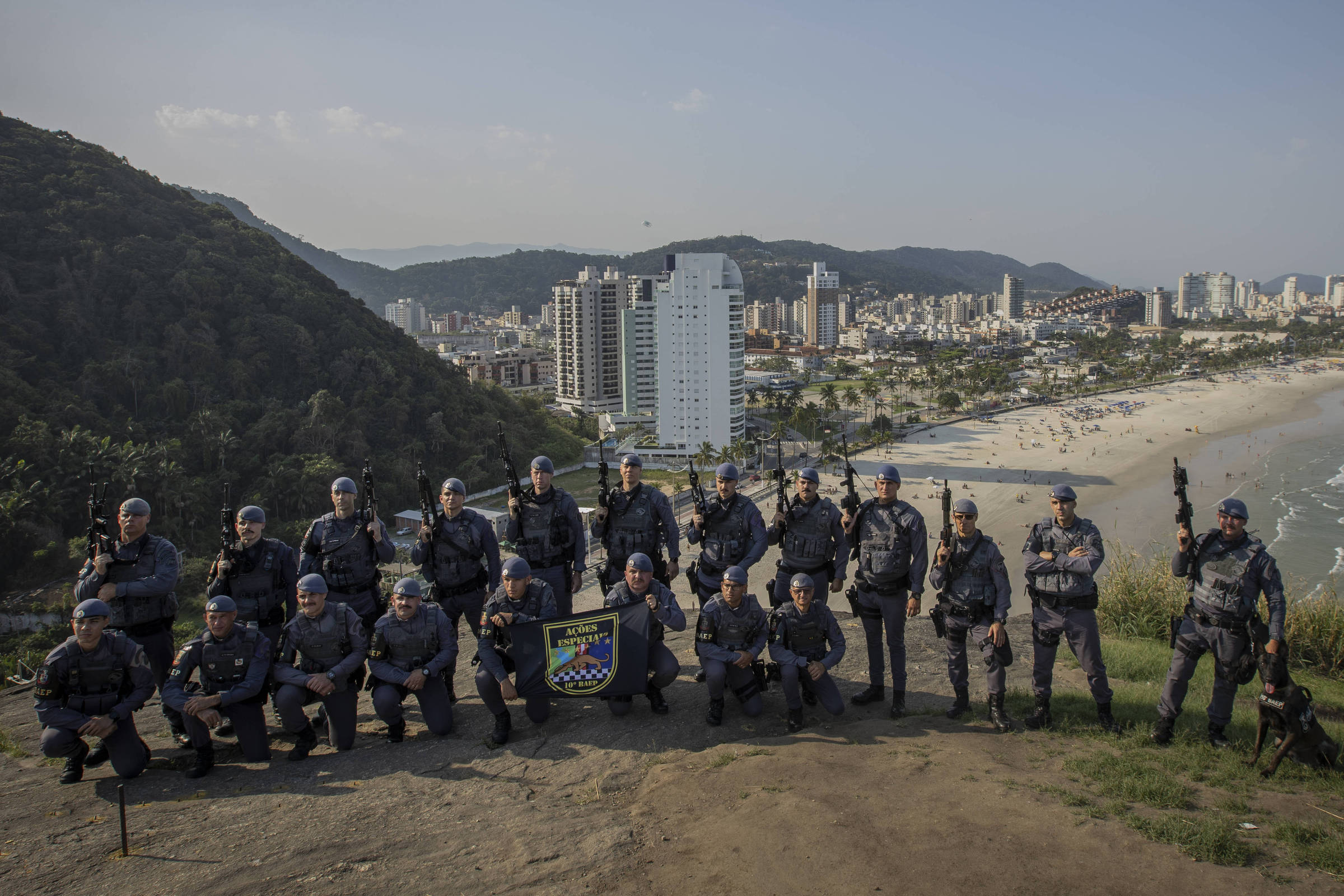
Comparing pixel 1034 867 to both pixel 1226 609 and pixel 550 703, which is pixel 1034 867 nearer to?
pixel 1226 609

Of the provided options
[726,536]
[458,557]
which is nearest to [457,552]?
[458,557]

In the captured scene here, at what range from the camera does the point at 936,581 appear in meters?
8.01

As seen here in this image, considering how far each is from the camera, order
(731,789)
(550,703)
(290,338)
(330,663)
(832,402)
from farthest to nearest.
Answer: (832,402) < (290,338) < (550,703) < (330,663) < (731,789)

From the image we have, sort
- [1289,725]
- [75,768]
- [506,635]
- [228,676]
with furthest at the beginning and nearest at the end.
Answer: [506,635], [228,676], [75,768], [1289,725]

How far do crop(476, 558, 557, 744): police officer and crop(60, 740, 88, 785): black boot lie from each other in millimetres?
3321

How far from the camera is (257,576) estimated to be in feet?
28.1

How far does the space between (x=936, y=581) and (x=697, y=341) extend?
6162 cm

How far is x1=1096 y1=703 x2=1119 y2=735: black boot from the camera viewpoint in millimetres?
7355

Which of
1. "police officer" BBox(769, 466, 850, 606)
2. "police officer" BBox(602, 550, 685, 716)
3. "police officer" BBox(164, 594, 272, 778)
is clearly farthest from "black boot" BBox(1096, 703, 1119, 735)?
"police officer" BBox(164, 594, 272, 778)

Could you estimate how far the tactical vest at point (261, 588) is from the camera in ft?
27.8

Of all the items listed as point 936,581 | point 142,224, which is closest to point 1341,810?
point 936,581

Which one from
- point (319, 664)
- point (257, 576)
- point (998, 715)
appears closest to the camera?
point (998, 715)

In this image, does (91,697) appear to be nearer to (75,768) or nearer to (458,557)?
(75,768)

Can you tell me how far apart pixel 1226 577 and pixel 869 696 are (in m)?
3.44
